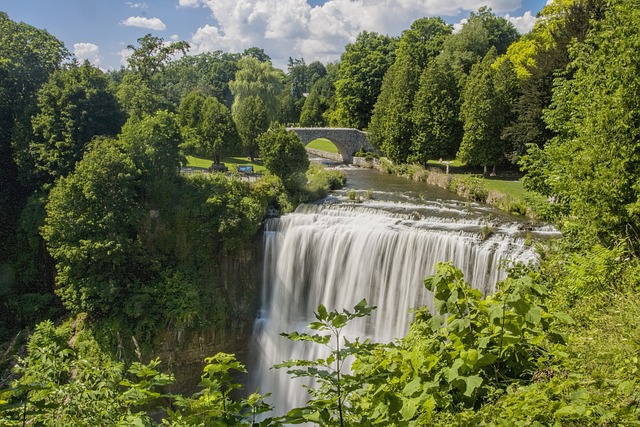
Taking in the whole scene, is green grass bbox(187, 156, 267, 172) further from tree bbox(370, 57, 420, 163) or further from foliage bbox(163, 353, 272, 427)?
foliage bbox(163, 353, 272, 427)

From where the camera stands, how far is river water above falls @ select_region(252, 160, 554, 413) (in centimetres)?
1658

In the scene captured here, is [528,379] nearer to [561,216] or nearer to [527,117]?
[561,216]

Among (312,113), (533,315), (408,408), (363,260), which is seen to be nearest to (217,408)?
(408,408)

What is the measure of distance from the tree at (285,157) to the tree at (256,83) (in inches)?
700

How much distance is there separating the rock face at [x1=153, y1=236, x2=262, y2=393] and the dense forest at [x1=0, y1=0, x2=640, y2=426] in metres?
0.31

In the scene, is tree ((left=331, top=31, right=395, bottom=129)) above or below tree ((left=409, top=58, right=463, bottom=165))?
above

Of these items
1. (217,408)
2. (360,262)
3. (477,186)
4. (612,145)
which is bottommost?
(360,262)

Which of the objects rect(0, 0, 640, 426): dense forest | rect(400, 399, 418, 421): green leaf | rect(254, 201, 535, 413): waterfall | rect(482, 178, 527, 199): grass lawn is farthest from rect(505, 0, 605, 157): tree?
rect(400, 399, 418, 421): green leaf

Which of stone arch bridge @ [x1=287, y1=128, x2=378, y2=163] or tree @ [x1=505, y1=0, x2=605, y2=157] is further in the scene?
stone arch bridge @ [x1=287, y1=128, x2=378, y2=163]

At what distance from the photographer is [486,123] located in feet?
94.9

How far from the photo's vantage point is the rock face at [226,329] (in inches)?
699

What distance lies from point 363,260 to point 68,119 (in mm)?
14413

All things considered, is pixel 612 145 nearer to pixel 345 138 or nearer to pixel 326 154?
pixel 345 138

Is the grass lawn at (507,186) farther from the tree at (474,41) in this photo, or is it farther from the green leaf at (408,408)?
the green leaf at (408,408)
